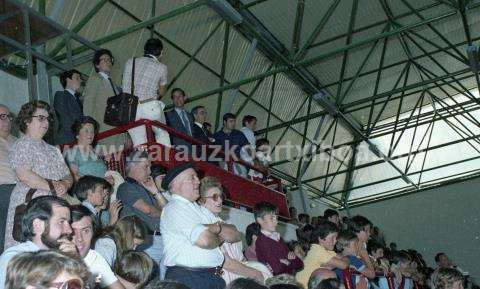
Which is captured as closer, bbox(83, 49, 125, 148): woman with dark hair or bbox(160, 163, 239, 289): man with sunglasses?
bbox(160, 163, 239, 289): man with sunglasses

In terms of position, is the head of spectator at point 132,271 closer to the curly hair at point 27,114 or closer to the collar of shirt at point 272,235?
the curly hair at point 27,114

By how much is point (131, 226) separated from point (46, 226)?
3.47 feet

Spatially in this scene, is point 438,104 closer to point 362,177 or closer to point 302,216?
point 362,177

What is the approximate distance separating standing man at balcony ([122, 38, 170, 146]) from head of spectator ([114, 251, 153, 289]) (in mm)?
2907

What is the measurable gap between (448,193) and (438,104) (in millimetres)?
2894

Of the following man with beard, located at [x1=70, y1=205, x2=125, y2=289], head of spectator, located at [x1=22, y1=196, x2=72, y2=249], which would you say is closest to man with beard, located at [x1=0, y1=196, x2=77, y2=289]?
head of spectator, located at [x1=22, y1=196, x2=72, y2=249]

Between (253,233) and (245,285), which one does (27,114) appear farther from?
(245,285)

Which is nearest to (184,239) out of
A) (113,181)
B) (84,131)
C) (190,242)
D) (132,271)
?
(190,242)

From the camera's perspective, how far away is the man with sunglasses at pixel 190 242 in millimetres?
3305

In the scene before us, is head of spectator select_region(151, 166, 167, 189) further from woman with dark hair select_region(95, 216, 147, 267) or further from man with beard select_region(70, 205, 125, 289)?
man with beard select_region(70, 205, 125, 289)

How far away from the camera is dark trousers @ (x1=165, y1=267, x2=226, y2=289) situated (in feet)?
10.8

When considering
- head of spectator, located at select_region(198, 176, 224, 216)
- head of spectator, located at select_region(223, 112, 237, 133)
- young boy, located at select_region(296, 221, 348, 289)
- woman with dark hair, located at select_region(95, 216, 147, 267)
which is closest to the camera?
woman with dark hair, located at select_region(95, 216, 147, 267)

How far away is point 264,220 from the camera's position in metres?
4.61

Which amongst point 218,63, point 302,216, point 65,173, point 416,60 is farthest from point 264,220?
point 416,60
